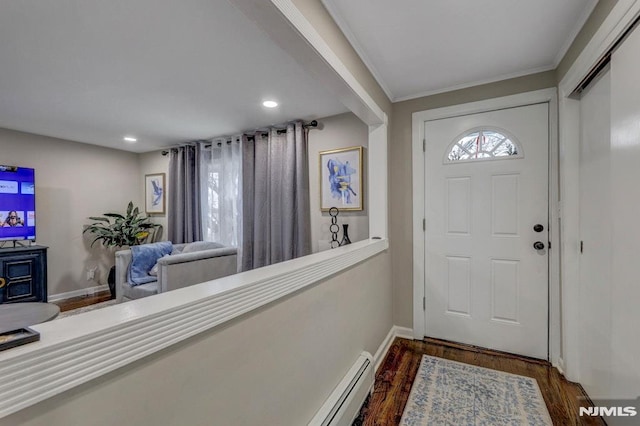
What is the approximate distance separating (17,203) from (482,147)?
16.5 ft

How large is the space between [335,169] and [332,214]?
0.49 m

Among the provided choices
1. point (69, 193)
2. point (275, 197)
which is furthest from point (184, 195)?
point (275, 197)

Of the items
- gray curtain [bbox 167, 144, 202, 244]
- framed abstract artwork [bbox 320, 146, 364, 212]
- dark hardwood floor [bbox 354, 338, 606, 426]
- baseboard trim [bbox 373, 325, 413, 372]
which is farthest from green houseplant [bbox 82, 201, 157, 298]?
dark hardwood floor [bbox 354, 338, 606, 426]

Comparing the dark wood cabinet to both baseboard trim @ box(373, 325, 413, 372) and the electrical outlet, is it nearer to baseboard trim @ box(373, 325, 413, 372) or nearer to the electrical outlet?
the electrical outlet

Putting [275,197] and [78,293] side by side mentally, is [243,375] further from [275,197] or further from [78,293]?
[78,293]

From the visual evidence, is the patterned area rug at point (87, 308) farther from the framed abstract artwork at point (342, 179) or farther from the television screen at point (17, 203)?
the framed abstract artwork at point (342, 179)

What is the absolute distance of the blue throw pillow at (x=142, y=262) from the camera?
3054mm

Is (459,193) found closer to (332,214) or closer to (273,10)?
(332,214)

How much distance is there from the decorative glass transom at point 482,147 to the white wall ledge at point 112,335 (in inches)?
84.4

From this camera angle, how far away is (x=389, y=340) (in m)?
2.47

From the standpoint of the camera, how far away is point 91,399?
22.3 inches

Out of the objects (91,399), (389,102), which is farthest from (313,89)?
(91,399)

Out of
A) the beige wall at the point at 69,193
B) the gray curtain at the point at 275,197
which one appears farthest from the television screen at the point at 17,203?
the gray curtain at the point at 275,197

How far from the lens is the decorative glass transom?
2.28m
